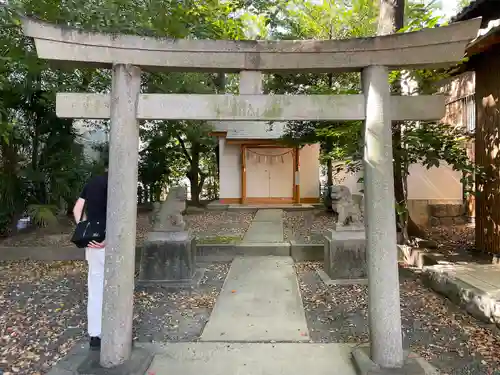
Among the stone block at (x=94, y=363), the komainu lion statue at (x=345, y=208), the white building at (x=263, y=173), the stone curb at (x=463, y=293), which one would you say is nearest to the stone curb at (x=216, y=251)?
the komainu lion statue at (x=345, y=208)

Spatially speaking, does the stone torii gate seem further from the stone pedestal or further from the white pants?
the stone pedestal

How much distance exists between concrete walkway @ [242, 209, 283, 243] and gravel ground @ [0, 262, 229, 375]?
6.19ft

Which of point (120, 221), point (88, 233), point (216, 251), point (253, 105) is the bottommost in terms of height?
point (216, 251)

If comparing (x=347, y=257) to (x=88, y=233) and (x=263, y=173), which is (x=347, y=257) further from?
(x=263, y=173)

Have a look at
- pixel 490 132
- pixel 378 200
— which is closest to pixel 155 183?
pixel 490 132

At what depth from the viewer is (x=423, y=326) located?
4195 mm

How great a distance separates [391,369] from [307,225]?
7.88 metres

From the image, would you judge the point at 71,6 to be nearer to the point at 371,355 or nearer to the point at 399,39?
the point at 399,39

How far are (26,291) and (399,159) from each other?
A: 648 cm

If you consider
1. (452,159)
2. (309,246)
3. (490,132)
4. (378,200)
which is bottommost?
(309,246)

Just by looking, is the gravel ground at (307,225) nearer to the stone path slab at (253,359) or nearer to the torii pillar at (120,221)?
the stone path slab at (253,359)

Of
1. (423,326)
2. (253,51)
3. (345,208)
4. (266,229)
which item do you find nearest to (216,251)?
(266,229)

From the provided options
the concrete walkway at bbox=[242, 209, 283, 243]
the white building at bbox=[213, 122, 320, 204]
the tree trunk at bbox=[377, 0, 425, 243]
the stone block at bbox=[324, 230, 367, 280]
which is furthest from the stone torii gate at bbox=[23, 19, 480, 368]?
the white building at bbox=[213, 122, 320, 204]

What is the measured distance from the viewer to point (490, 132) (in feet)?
20.4
